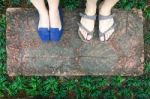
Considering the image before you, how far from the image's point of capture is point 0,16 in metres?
3.14

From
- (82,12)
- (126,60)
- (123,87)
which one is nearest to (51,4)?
(82,12)

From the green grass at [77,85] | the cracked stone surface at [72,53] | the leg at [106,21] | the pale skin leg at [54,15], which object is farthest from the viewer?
the green grass at [77,85]

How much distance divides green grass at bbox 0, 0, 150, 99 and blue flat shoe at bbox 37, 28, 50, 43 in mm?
391

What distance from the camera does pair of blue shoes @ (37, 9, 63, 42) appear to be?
2.76 m

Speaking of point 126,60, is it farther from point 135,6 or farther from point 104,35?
point 135,6

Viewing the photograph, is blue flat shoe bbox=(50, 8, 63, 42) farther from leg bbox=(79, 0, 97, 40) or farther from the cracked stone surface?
leg bbox=(79, 0, 97, 40)

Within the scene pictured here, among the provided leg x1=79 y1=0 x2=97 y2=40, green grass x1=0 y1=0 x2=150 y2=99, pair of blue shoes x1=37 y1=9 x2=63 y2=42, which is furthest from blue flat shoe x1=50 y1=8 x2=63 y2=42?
green grass x1=0 y1=0 x2=150 y2=99

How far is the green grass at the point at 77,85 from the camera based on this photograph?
3.07m

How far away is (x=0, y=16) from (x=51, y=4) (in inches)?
30.2

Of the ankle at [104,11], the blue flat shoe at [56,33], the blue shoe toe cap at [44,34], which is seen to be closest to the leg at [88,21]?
the ankle at [104,11]

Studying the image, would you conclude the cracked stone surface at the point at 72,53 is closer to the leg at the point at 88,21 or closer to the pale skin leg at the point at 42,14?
the leg at the point at 88,21

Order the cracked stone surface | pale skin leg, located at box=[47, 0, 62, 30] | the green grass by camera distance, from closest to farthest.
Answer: pale skin leg, located at box=[47, 0, 62, 30] → the cracked stone surface → the green grass

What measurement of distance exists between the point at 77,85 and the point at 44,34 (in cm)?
62

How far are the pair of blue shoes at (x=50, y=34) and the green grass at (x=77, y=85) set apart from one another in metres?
0.35
